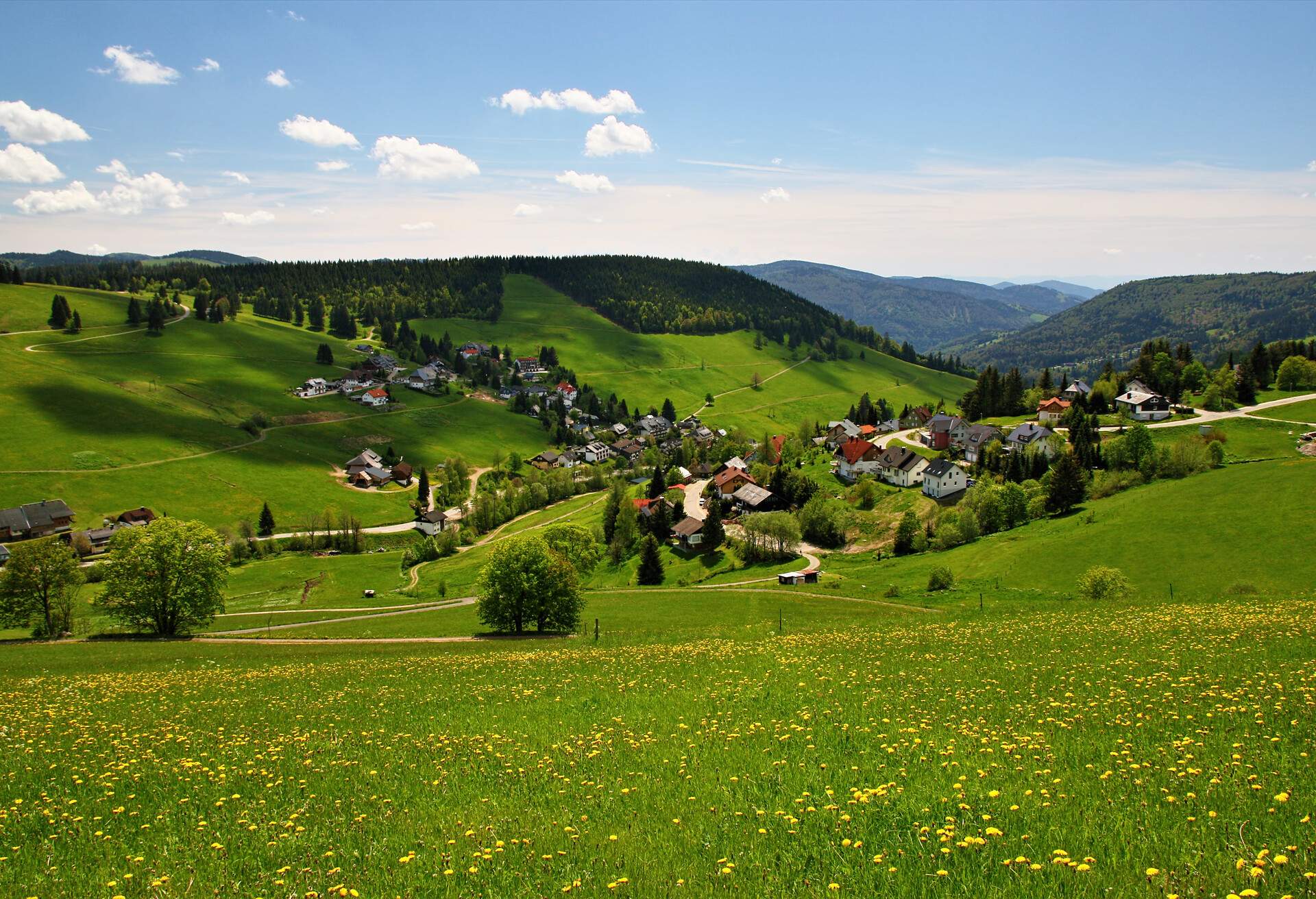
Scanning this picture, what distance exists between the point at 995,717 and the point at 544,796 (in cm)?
1082

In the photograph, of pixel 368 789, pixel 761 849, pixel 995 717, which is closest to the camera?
pixel 761 849

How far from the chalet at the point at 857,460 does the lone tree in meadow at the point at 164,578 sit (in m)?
103

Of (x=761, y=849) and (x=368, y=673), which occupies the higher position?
(x=761, y=849)

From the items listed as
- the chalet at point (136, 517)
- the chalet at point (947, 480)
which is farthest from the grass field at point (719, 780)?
the chalet at point (136, 517)

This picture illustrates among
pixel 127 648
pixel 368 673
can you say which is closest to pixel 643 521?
pixel 127 648

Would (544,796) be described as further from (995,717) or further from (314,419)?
(314,419)

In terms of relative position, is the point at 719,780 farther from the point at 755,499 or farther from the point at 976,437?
the point at 976,437

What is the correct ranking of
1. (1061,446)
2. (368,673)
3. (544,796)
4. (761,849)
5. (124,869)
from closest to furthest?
(761,849) → (124,869) → (544,796) → (368,673) → (1061,446)

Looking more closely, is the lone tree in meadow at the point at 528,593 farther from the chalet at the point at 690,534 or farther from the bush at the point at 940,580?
the chalet at the point at 690,534

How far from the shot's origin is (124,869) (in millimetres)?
10008

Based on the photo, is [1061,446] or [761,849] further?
[1061,446]

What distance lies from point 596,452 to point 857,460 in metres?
86.2

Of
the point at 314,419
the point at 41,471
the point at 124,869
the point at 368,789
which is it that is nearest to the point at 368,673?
the point at 368,789

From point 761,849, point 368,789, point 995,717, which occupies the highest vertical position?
point 761,849
